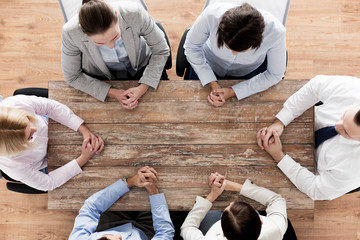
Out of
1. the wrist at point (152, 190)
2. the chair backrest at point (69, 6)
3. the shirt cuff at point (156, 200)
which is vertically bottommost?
the shirt cuff at point (156, 200)

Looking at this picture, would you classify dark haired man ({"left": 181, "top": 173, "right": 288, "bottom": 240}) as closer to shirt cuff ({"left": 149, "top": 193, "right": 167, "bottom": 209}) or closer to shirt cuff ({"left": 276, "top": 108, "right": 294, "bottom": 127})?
shirt cuff ({"left": 149, "top": 193, "right": 167, "bottom": 209})

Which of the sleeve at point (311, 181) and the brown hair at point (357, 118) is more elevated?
the brown hair at point (357, 118)

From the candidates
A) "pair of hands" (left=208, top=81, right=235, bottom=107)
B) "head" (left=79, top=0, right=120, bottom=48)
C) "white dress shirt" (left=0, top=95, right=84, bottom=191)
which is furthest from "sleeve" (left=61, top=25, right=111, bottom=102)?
"pair of hands" (left=208, top=81, right=235, bottom=107)

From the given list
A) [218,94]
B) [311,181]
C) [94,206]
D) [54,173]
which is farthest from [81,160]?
[311,181]

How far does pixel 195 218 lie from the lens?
1763 millimetres

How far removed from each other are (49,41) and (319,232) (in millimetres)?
2959

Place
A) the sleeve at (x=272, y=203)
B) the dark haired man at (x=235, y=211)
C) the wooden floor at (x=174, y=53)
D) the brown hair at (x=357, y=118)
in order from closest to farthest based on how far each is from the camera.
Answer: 1. the brown hair at (x=357, y=118)
2. the dark haired man at (x=235, y=211)
3. the sleeve at (x=272, y=203)
4. the wooden floor at (x=174, y=53)

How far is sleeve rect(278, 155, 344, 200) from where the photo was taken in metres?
1.65

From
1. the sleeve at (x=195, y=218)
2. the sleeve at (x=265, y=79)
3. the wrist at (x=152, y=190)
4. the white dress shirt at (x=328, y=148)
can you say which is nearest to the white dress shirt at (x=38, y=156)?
the wrist at (x=152, y=190)

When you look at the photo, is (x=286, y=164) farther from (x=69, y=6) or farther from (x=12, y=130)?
(x=69, y=6)

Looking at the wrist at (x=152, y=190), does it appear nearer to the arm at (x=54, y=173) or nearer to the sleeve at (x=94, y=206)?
the sleeve at (x=94, y=206)

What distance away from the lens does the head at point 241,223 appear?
5.00 feet

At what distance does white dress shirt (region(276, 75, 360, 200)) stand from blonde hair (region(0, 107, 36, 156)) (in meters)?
1.42

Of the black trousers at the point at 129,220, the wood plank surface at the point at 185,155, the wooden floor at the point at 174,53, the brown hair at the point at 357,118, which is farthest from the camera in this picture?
the wooden floor at the point at 174,53
